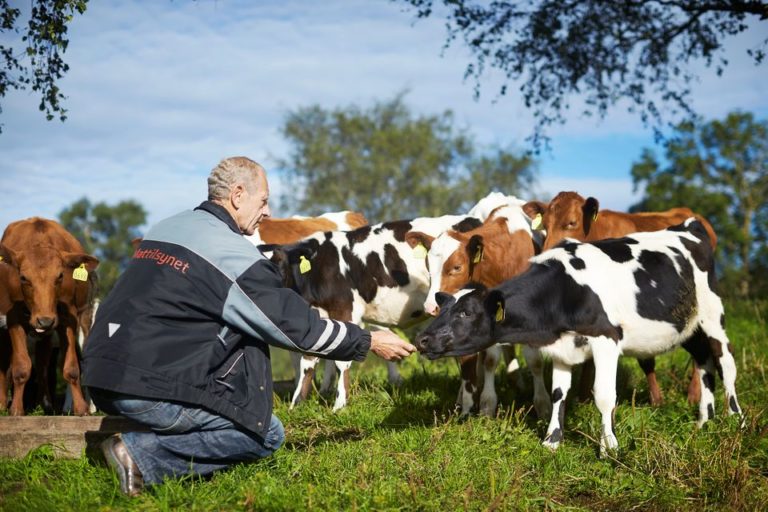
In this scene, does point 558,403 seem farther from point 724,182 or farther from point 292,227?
point 724,182

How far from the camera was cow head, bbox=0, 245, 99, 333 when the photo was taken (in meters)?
8.20

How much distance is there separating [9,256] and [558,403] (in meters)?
6.04

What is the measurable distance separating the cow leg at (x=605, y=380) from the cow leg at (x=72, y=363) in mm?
5379

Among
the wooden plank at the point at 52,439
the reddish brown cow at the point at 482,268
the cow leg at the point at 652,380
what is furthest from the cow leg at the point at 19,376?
the cow leg at the point at 652,380

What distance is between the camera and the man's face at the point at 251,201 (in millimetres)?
5383

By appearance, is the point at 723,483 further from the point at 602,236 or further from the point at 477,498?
the point at 602,236

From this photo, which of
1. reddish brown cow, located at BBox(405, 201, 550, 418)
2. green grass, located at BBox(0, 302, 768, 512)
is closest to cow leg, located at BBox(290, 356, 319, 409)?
green grass, located at BBox(0, 302, 768, 512)

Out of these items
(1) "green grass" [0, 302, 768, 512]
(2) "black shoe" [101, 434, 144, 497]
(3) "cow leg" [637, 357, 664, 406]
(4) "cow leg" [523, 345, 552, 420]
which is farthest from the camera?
(3) "cow leg" [637, 357, 664, 406]

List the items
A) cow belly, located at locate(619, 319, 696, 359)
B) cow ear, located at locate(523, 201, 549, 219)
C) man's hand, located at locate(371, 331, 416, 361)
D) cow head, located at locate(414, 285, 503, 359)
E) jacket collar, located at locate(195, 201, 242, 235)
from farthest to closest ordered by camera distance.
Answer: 1. cow ear, located at locate(523, 201, 549, 219)
2. cow belly, located at locate(619, 319, 696, 359)
3. cow head, located at locate(414, 285, 503, 359)
4. man's hand, located at locate(371, 331, 416, 361)
5. jacket collar, located at locate(195, 201, 242, 235)

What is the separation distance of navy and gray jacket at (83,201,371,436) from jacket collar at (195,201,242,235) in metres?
0.11

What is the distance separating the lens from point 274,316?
16.3 ft

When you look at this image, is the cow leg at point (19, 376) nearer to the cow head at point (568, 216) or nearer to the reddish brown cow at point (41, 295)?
the reddish brown cow at point (41, 295)

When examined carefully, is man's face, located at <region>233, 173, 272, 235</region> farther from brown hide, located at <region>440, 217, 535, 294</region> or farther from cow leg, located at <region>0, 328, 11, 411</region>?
cow leg, located at <region>0, 328, 11, 411</region>

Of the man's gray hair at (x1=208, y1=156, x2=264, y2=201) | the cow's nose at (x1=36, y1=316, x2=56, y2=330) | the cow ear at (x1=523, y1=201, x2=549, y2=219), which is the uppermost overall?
the man's gray hair at (x1=208, y1=156, x2=264, y2=201)
